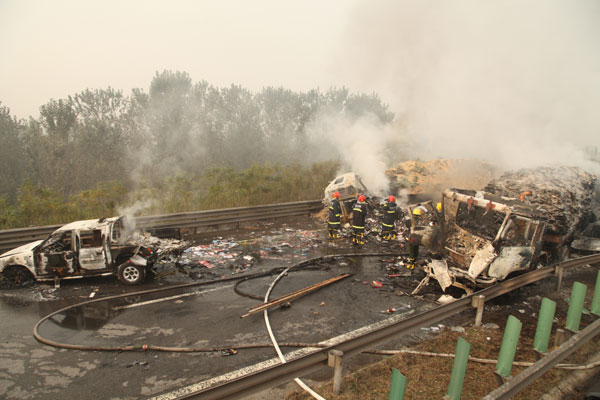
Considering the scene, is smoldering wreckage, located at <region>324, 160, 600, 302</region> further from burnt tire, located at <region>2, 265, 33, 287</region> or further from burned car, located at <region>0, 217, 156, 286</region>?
burnt tire, located at <region>2, 265, 33, 287</region>

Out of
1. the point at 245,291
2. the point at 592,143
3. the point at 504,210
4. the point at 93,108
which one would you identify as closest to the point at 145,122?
the point at 93,108

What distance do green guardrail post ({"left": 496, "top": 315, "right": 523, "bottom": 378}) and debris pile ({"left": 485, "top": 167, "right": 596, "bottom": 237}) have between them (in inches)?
252

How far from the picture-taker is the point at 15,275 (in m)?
7.38

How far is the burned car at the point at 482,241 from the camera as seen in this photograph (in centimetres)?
617

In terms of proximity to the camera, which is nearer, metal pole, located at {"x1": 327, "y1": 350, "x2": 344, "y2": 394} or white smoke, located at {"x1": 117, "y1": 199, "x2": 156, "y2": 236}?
metal pole, located at {"x1": 327, "y1": 350, "x2": 344, "y2": 394}

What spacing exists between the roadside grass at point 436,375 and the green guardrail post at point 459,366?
623 millimetres

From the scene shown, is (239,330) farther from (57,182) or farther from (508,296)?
(57,182)

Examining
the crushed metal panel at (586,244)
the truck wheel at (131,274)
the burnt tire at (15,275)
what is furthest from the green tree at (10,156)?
the crushed metal panel at (586,244)

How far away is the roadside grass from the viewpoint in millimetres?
3619

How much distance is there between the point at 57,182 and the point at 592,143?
86.7 feet

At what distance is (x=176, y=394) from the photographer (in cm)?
387

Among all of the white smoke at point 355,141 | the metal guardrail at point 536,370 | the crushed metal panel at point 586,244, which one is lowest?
the crushed metal panel at point 586,244

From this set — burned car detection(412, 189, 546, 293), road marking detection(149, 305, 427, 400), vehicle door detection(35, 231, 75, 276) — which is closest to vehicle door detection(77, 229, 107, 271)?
vehicle door detection(35, 231, 75, 276)

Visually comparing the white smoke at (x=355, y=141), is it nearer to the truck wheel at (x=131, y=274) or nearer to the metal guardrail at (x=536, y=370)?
the truck wheel at (x=131, y=274)
